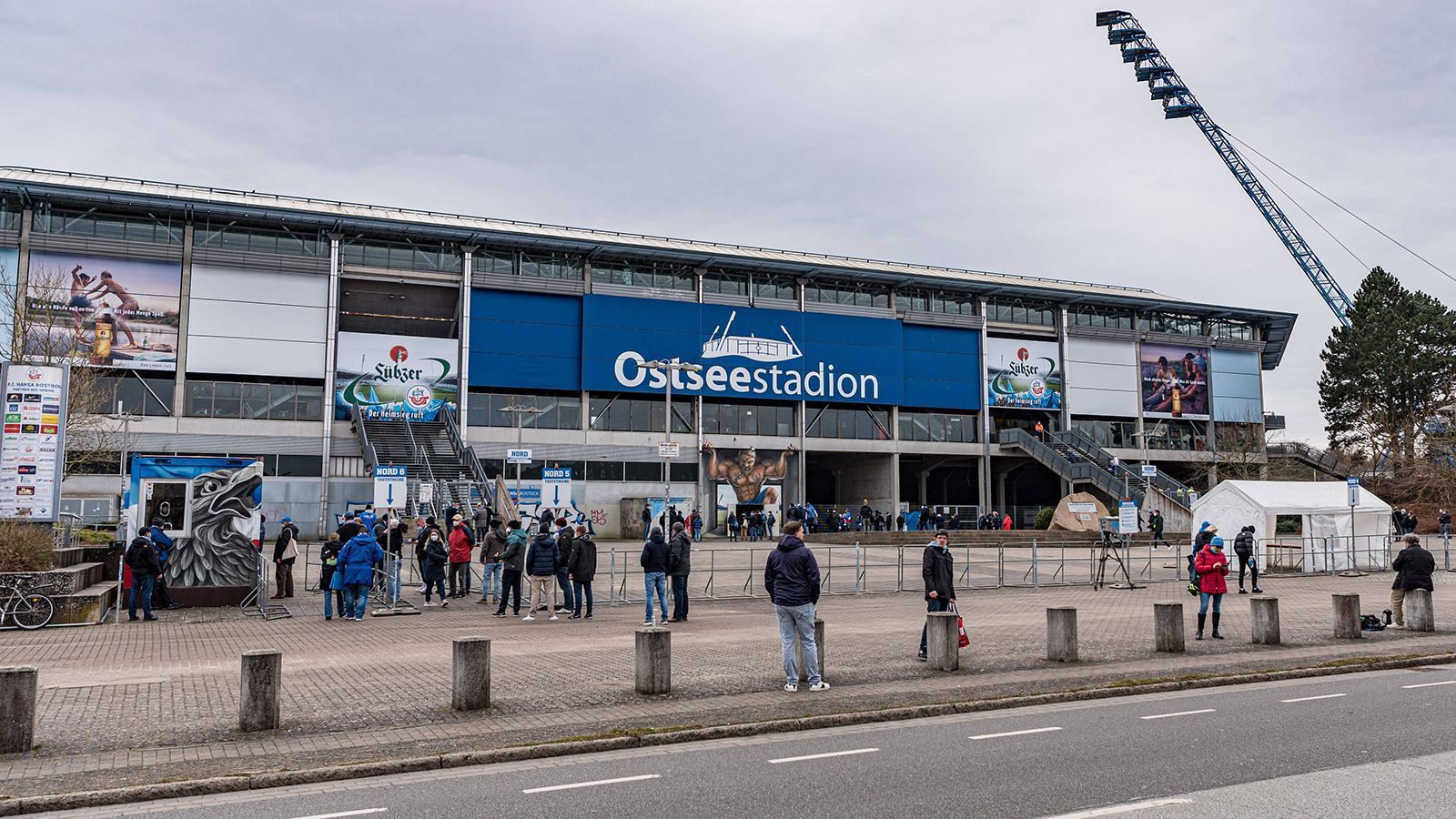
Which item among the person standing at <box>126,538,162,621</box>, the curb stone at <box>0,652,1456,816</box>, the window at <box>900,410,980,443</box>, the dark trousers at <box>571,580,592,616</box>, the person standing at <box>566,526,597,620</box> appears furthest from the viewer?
the window at <box>900,410,980,443</box>

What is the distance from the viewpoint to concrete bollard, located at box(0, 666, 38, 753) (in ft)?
27.9

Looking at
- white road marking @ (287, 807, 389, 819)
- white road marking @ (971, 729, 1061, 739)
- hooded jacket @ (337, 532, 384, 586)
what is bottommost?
white road marking @ (287, 807, 389, 819)

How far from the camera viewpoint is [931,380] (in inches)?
2470

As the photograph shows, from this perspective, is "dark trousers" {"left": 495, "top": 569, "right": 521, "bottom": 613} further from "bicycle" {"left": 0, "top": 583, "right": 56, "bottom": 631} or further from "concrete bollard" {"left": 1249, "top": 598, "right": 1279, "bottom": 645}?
"concrete bollard" {"left": 1249, "top": 598, "right": 1279, "bottom": 645}

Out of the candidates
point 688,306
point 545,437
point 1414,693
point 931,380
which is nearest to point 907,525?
point 931,380

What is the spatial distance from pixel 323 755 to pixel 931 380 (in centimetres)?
5657

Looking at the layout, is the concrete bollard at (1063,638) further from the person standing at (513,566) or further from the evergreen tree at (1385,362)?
the evergreen tree at (1385,362)

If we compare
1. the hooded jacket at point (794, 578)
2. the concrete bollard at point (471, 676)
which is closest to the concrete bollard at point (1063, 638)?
the hooded jacket at point (794, 578)

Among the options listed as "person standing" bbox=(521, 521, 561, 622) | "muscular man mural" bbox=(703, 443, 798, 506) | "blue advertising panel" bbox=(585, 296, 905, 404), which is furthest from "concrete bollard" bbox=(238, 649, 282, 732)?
"muscular man mural" bbox=(703, 443, 798, 506)

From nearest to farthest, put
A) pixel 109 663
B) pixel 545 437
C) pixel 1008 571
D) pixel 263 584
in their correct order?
pixel 109 663 → pixel 263 584 → pixel 1008 571 → pixel 545 437

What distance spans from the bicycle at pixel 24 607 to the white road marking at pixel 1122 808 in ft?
55.3

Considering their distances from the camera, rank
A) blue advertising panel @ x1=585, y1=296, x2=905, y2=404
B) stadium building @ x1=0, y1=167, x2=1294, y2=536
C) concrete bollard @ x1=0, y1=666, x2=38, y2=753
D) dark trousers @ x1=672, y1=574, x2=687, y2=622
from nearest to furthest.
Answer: concrete bollard @ x1=0, y1=666, x2=38, y2=753 < dark trousers @ x1=672, y1=574, x2=687, y2=622 < stadium building @ x1=0, y1=167, x2=1294, y2=536 < blue advertising panel @ x1=585, y1=296, x2=905, y2=404

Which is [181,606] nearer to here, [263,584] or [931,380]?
[263,584]

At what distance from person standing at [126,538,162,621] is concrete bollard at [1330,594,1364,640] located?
19.8 m
